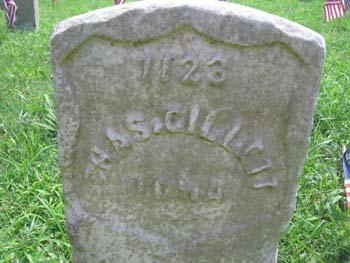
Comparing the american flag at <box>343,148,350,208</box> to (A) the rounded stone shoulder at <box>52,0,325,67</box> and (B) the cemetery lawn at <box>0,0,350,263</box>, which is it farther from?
(A) the rounded stone shoulder at <box>52,0,325,67</box>

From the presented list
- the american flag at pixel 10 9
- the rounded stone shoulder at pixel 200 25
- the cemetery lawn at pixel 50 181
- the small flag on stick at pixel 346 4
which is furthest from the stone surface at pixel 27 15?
the rounded stone shoulder at pixel 200 25

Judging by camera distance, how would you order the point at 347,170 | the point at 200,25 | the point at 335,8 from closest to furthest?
the point at 200,25
the point at 347,170
the point at 335,8

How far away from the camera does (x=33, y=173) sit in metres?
2.49

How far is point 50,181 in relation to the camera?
7.99 feet

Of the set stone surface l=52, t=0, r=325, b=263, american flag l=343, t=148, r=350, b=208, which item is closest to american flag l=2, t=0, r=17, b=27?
american flag l=343, t=148, r=350, b=208

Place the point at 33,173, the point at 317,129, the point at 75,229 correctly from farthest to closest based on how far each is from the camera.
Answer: the point at 317,129 < the point at 33,173 < the point at 75,229

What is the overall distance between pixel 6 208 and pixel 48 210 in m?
0.22

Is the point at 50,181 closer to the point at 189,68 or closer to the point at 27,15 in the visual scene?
the point at 189,68

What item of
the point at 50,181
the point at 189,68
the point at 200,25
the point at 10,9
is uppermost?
the point at 200,25

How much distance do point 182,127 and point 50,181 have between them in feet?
4.11

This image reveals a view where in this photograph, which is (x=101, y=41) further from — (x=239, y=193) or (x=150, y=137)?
(x=239, y=193)

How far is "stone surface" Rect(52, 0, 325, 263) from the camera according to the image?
1.29 meters

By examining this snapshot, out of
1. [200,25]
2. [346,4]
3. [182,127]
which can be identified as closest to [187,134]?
[182,127]

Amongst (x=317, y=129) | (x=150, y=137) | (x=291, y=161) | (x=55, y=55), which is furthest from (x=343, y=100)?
(x=55, y=55)
